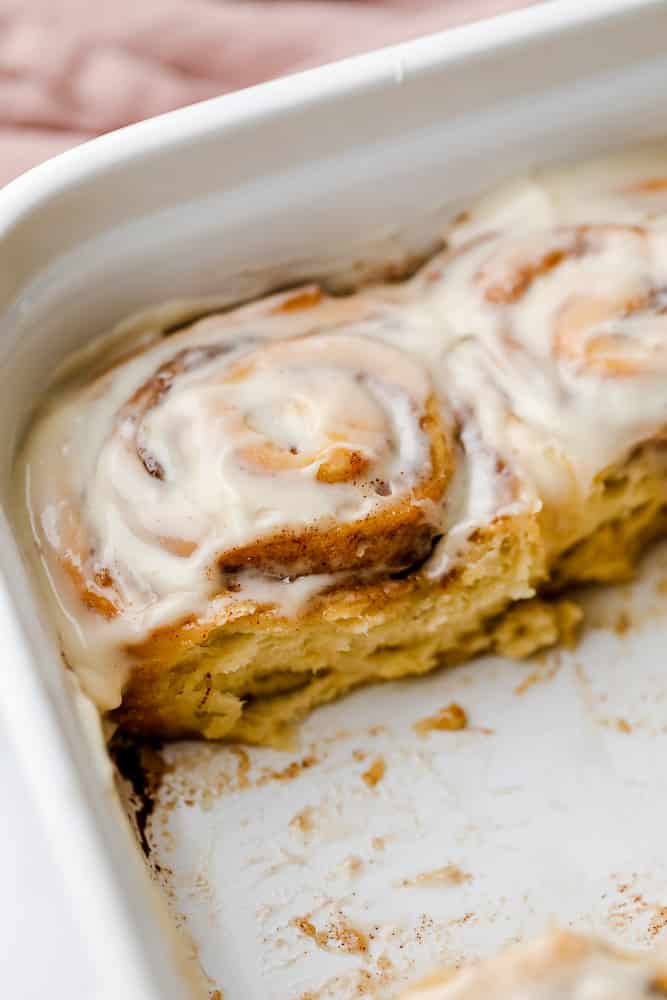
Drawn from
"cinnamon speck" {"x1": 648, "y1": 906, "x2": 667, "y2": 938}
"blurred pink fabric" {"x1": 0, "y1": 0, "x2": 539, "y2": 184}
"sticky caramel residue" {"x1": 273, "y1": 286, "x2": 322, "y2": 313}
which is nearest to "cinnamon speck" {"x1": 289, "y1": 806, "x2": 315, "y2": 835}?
"cinnamon speck" {"x1": 648, "y1": 906, "x2": 667, "y2": 938}

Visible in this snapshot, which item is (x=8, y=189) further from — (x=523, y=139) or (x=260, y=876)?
(x=260, y=876)

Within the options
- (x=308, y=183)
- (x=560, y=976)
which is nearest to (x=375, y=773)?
(x=560, y=976)

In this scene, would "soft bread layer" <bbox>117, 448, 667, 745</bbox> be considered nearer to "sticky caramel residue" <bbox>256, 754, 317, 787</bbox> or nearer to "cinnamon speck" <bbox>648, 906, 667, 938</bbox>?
"sticky caramel residue" <bbox>256, 754, 317, 787</bbox>

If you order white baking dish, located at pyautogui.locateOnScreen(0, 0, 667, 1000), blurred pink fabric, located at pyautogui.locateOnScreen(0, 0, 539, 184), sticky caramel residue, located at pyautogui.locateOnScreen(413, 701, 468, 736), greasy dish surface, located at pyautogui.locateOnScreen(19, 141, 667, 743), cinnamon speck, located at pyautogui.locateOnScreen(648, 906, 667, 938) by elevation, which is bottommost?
cinnamon speck, located at pyautogui.locateOnScreen(648, 906, 667, 938)

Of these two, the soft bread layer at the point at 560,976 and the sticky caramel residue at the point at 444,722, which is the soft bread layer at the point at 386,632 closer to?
the sticky caramel residue at the point at 444,722

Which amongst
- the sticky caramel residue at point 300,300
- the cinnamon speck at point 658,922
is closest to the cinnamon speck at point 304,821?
the cinnamon speck at point 658,922

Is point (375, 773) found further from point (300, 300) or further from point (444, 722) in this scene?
point (300, 300)

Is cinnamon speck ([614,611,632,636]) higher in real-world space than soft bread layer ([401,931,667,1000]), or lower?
higher

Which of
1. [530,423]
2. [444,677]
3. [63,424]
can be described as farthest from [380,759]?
[63,424]

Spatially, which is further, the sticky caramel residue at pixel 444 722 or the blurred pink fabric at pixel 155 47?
the blurred pink fabric at pixel 155 47
